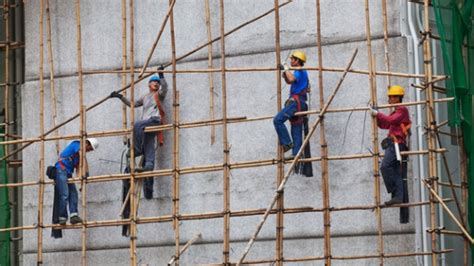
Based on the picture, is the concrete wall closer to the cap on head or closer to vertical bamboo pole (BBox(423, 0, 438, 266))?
the cap on head

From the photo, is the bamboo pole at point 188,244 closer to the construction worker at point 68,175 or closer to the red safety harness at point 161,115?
the red safety harness at point 161,115

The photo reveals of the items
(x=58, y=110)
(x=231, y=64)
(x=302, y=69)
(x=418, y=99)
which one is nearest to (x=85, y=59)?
(x=58, y=110)

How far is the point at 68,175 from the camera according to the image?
64.6 feet

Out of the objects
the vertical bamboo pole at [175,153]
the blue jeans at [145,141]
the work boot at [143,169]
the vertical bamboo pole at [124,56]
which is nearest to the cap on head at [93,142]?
the vertical bamboo pole at [124,56]

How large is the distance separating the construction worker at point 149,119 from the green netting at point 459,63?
3820mm

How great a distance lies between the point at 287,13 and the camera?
62.6 ft

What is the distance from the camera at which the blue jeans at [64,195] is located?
767 inches

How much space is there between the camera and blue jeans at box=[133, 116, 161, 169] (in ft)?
63.1

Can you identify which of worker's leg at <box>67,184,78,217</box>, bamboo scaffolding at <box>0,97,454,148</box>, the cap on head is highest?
bamboo scaffolding at <box>0,97,454,148</box>

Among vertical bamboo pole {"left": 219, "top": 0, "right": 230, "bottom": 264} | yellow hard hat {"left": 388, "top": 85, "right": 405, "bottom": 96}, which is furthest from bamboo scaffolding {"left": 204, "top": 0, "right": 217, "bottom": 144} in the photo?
yellow hard hat {"left": 388, "top": 85, "right": 405, "bottom": 96}

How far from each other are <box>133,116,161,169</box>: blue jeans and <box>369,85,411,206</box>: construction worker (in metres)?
3.09

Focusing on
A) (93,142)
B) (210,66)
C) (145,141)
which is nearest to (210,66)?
(210,66)

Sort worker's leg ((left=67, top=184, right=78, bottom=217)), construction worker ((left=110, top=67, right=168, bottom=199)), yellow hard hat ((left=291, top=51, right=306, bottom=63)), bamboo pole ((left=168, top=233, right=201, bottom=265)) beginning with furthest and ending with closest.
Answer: worker's leg ((left=67, top=184, right=78, bottom=217)) → construction worker ((left=110, top=67, right=168, bottom=199)) → bamboo pole ((left=168, top=233, right=201, bottom=265)) → yellow hard hat ((left=291, top=51, right=306, bottom=63))

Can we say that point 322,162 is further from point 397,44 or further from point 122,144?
point 122,144
